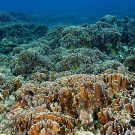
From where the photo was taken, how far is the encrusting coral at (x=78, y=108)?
10.8 ft

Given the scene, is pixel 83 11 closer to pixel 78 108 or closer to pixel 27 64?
pixel 27 64

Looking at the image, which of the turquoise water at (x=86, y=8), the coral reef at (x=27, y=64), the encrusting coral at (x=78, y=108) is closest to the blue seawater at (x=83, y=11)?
the turquoise water at (x=86, y=8)

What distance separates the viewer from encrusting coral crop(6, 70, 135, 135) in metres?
3.30

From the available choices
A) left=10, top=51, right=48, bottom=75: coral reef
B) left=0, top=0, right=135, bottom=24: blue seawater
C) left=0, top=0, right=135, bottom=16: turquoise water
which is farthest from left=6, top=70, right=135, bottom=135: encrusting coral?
left=0, top=0, right=135, bottom=16: turquoise water

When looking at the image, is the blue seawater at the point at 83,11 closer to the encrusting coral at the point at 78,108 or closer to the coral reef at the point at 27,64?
the coral reef at the point at 27,64

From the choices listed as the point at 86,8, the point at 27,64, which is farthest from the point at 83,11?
the point at 27,64

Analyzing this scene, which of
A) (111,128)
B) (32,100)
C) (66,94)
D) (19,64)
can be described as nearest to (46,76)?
(19,64)

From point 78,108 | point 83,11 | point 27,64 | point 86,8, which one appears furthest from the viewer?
point 86,8

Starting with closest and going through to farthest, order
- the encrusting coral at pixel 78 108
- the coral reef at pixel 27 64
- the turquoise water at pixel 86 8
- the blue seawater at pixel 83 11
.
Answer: the encrusting coral at pixel 78 108, the coral reef at pixel 27 64, the blue seawater at pixel 83 11, the turquoise water at pixel 86 8

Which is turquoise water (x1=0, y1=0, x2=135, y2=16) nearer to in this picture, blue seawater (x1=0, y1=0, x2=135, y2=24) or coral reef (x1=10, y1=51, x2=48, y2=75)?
blue seawater (x1=0, y1=0, x2=135, y2=24)

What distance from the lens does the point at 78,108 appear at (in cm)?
395

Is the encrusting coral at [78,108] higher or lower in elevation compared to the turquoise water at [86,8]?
lower

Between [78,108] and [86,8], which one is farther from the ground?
[86,8]

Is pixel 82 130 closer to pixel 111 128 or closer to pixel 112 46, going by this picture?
pixel 111 128
